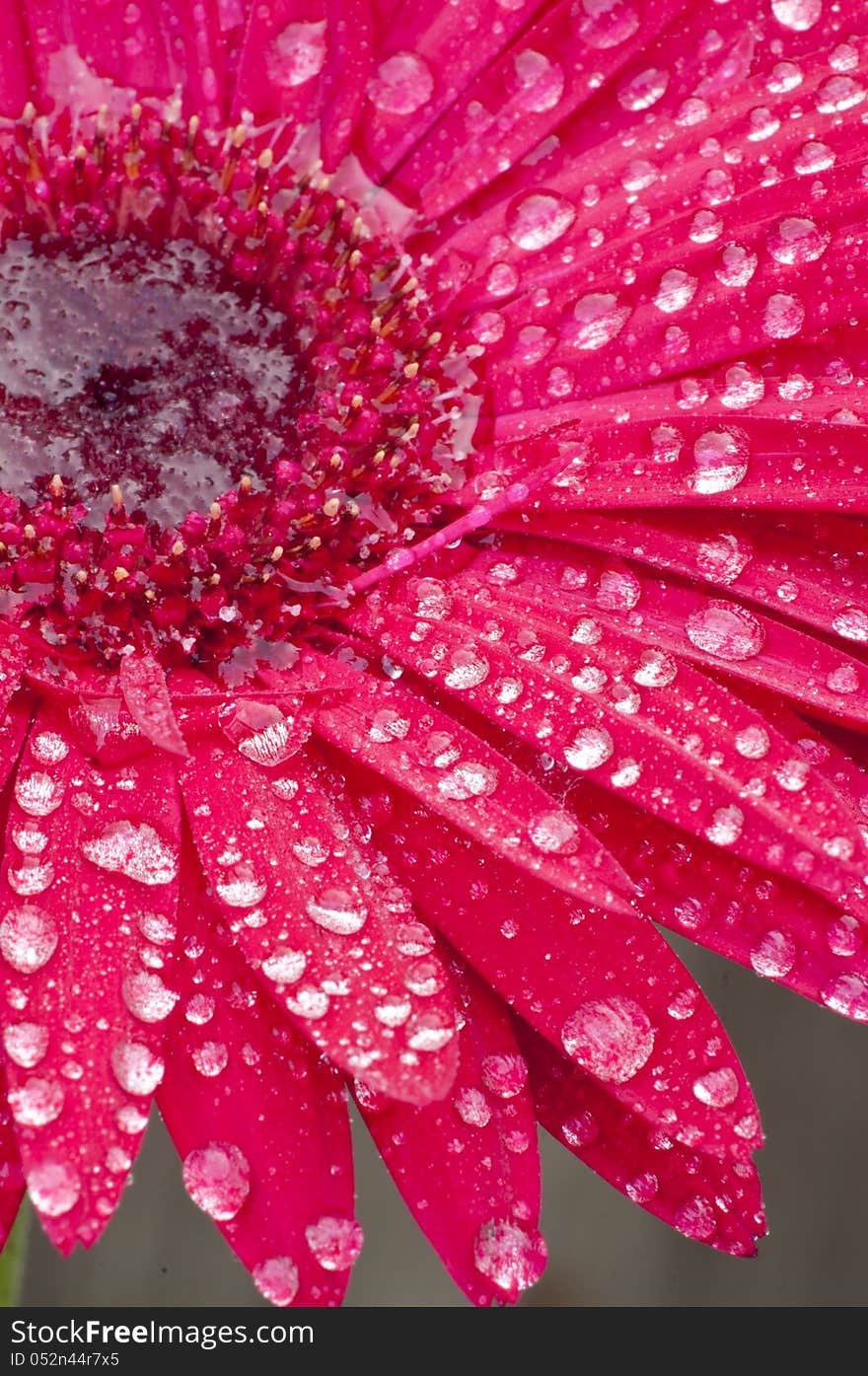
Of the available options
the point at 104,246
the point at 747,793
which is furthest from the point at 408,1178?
the point at 104,246

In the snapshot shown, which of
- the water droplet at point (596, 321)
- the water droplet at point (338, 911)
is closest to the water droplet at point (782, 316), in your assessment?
the water droplet at point (596, 321)

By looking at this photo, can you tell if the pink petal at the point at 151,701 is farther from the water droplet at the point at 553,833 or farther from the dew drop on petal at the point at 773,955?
the dew drop on petal at the point at 773,955

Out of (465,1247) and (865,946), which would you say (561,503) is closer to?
(865,946)

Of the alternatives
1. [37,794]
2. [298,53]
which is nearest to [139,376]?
[298,53]

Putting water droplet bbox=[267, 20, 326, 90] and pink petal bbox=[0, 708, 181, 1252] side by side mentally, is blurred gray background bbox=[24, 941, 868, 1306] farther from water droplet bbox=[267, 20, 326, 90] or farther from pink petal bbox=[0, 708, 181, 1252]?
water droplet bbox=[267, 20, 326, 90]

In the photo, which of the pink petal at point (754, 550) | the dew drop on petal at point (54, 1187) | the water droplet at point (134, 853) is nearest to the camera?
the dew drop on petal at point (54, 1187)
